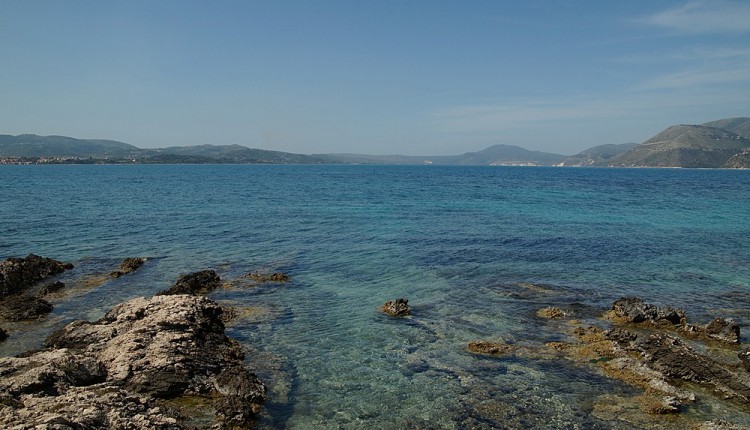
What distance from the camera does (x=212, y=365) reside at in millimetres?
14781

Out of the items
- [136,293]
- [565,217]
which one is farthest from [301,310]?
[565,217]

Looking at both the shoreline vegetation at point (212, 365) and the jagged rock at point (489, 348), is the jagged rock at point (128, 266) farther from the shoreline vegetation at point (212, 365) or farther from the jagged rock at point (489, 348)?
the jagged rock at point (489, 348)

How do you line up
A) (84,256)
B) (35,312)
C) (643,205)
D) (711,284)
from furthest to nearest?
(643,205)
(84,256)
(711,284)
(35,312)

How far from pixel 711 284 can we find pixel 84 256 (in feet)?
136

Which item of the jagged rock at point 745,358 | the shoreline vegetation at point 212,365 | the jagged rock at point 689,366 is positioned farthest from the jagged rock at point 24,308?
the jagged rock at point 745,358

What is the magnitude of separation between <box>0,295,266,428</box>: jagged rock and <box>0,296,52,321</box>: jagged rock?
4.89 m

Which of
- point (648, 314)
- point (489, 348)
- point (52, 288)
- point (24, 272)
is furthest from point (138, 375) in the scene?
point (648, 314)

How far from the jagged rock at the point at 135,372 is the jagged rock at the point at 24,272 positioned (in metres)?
10.6

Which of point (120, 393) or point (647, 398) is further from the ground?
point (120, 393)

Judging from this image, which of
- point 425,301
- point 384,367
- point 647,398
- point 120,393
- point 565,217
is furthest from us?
point 565,217

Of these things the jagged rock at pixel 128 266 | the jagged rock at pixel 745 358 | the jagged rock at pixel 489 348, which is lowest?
the jagged rock at pixel 489 348

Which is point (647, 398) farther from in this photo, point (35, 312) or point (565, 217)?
point (565, 217)

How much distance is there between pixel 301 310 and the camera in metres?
21.7

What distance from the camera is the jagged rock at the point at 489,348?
56.0 ft
